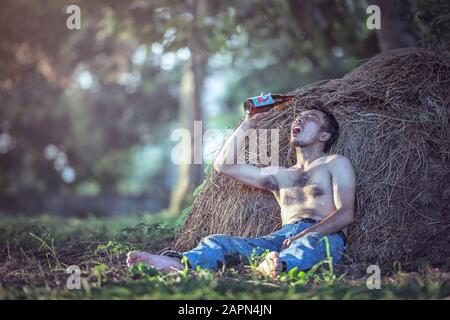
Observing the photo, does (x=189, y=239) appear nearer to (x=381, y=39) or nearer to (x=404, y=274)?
(x=404, y=274)

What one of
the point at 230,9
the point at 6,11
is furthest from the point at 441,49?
the point at 6,11

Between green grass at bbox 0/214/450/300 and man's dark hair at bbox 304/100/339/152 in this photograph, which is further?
man's dark hair at bbox 304/100/339/152

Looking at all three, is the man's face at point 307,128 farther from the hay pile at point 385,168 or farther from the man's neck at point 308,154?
the hay pile at point 385,168

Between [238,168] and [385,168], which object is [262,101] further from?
[385,168]

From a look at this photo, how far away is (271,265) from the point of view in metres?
4.21

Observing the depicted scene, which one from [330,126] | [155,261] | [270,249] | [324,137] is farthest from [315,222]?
[155,261]

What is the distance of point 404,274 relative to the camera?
4.23 meters

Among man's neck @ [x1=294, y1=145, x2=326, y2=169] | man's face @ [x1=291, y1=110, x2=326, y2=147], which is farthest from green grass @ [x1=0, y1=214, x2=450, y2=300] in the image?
man's face @ [x1=291, y1=110, x2=326, y2=147]

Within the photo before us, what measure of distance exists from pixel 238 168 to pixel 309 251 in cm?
120

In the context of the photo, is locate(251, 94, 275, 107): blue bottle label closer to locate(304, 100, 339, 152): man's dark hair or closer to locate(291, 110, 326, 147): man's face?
Answer: locate(291, 110, 326, 147): man's face

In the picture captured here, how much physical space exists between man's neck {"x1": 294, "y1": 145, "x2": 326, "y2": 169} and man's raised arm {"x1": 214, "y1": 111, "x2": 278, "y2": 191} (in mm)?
279

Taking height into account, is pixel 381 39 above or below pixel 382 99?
above

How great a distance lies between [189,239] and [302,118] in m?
1.55

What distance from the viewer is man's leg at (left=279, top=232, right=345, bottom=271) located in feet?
14.3
